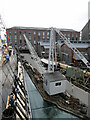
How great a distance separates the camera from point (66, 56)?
65.5 feet

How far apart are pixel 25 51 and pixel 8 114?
3225 centimetres

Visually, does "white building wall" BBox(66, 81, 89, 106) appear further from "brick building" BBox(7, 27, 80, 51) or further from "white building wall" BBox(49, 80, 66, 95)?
"brick building" BBox(7, 27, 80, 51)

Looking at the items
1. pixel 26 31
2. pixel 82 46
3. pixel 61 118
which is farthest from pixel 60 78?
pixel 26 31

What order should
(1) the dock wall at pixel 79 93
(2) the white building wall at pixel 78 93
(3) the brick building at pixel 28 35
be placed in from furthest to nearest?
1. (3) the brick building at pixel 28 35
2. (2) the white building wall at pixel 78 93
3. (1) the dock wall at pixel 79 93

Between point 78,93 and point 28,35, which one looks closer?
point 78,93

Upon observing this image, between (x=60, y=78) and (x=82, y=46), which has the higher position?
(x=82, y=46)

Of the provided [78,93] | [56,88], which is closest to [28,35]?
[56,88]

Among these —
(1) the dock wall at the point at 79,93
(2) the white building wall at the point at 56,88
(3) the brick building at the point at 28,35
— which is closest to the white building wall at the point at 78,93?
(1) the dock wall at the point at 79,93

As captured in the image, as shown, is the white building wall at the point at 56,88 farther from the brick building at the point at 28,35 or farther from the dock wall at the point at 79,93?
the brick building at the point at 28,35

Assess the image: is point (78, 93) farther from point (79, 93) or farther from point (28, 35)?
point (28, 35)

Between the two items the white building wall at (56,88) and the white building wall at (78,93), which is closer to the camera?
the white building wall at (56,88)

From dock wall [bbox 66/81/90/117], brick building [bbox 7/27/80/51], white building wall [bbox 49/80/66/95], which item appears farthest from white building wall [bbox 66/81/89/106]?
brick building [bbox 7/27/80/51]

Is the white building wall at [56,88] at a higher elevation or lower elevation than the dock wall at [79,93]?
higher

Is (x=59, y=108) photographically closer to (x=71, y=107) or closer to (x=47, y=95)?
(x=71, y=107)
